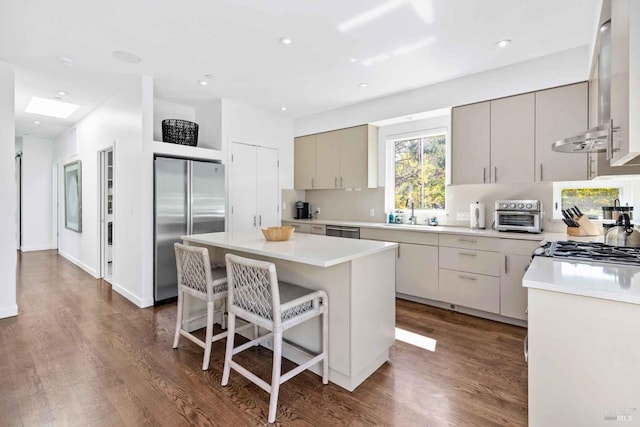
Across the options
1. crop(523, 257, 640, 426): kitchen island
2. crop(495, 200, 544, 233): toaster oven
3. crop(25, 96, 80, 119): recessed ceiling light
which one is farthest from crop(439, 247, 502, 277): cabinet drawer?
crop(25, 96, 80, 119): recessed ceiling light

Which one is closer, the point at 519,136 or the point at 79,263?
the point at 519,136

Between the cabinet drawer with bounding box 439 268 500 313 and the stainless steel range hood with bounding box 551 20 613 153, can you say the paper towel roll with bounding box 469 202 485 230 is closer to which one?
the cabinet drawer with bounding box 439 268 500 313

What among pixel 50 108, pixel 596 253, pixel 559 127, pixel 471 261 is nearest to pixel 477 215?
pixel 471 261

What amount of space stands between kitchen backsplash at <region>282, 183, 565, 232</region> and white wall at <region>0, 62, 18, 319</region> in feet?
10.8

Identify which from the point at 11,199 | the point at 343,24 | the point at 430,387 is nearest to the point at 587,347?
the point at 430,387

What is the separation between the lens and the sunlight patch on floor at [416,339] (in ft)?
8.57

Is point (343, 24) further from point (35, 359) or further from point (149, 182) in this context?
point (35, 359)

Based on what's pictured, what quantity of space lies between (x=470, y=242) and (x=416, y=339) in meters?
1.17

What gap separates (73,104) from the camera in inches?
177

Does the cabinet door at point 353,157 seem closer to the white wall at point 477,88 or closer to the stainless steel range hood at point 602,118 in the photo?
the white wall at point 477,88

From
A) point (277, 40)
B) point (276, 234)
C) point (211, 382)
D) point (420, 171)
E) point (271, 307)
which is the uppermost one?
point (277, 40)

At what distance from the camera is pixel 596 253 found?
176 centimetres

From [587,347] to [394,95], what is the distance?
3.58 meters

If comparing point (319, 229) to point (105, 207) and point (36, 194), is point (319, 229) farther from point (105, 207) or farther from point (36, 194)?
point (36, 194)
